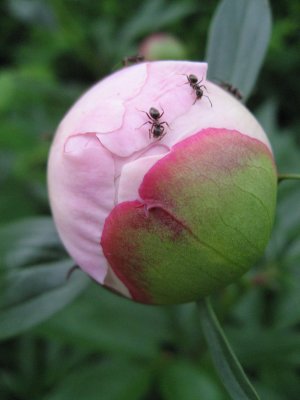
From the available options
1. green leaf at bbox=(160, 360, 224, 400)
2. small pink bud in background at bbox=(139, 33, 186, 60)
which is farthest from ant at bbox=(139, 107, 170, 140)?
small pink bud in background at bbox=(139, 33, 186, 60)

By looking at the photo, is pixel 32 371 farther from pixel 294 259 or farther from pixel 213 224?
pixel 213 224

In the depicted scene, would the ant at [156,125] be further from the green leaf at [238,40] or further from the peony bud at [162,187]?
the green leaf at [238,40]

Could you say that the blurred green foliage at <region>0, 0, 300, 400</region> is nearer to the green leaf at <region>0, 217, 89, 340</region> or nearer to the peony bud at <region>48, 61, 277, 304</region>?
the green leaf at <region>0, 217, 89, 340</region>

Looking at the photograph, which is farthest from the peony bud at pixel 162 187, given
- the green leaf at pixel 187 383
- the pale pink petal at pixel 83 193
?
the green leaf at pixel 187 383

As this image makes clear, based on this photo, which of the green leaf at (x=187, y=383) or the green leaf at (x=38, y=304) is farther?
the green leaf at (x=187, y=383)

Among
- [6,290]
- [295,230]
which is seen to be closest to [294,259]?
[295,230]

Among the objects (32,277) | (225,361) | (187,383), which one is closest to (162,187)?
(225,361)
